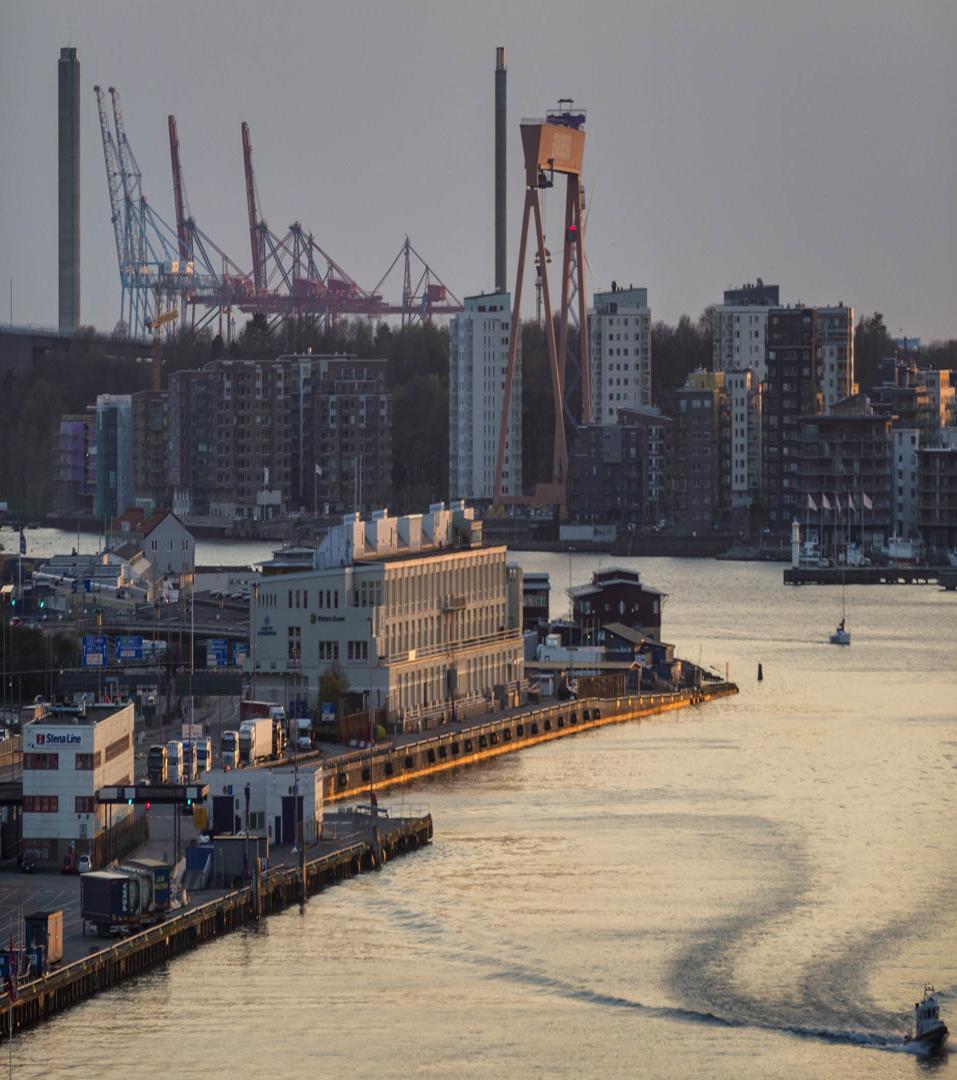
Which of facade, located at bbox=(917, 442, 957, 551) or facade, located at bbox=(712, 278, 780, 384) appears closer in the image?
facade, located at bbox=(917, 442, 957, 551)

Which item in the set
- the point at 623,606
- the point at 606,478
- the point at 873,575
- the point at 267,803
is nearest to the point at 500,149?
the point at 606,478

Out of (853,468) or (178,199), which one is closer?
(853,468)

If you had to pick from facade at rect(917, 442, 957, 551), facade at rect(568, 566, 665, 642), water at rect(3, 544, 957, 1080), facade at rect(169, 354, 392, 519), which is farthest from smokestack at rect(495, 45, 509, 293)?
water at rect(3, 544, 957, 1080)

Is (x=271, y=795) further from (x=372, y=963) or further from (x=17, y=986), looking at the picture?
(x=17, y=986)

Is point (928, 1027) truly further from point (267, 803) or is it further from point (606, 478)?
point (606, 478)

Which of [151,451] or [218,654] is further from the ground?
[151,451]

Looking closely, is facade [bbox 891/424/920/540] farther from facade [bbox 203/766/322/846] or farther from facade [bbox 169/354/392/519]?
facade [bbox 203/766/322/846]

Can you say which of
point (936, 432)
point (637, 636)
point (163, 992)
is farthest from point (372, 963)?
point (936, 432)
